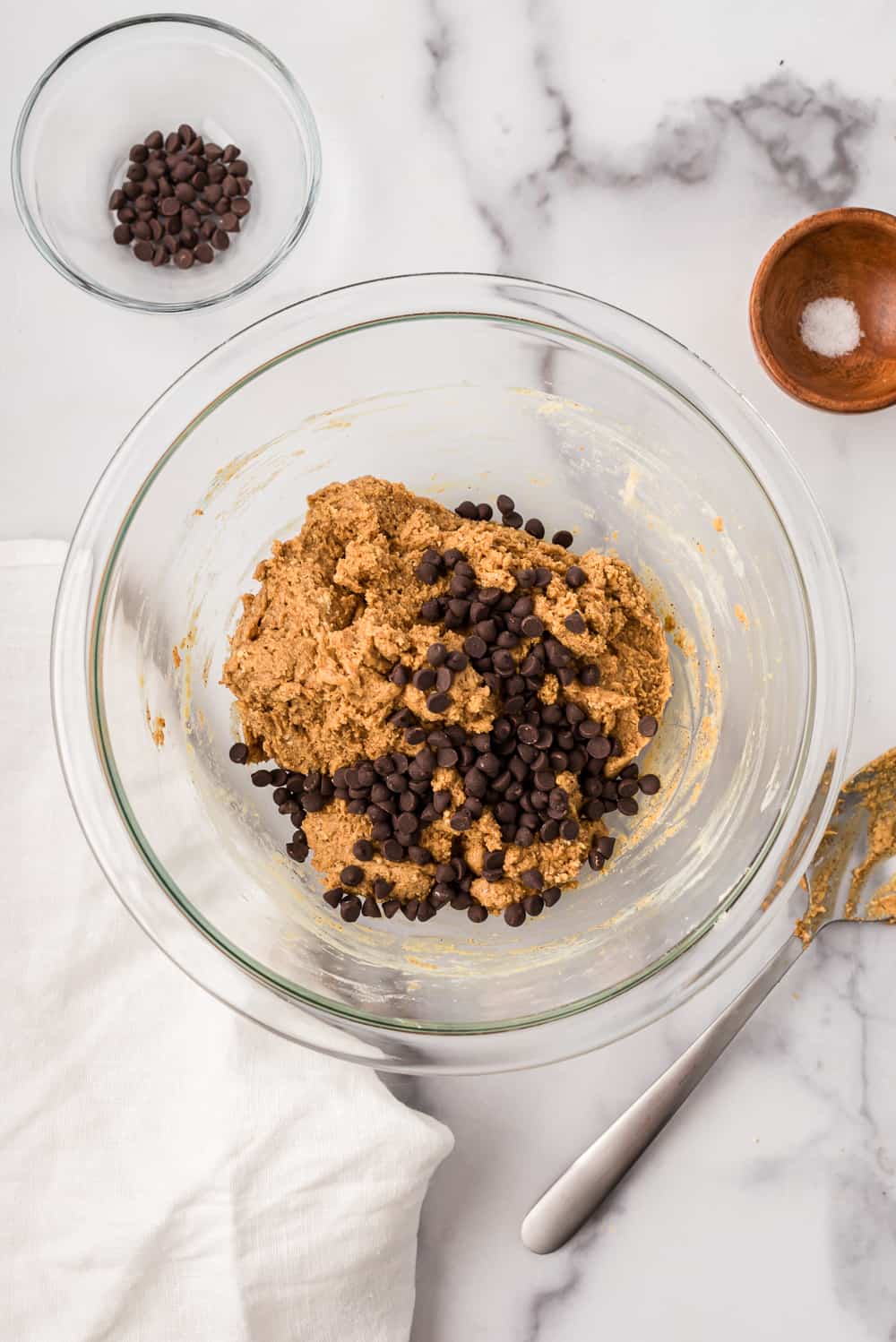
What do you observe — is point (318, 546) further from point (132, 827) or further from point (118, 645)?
point (132, 827)

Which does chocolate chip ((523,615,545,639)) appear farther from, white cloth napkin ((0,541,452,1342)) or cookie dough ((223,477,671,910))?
white cloth napkin ((0,541,452,1342))

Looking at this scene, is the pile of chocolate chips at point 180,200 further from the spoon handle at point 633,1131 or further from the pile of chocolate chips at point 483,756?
the spoon handle at point 633,1131

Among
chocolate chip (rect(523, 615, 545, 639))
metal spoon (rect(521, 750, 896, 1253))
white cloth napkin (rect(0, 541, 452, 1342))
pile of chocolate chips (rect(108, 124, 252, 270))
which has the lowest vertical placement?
white cloth napkin (rect(0, 541, 452, 1342))

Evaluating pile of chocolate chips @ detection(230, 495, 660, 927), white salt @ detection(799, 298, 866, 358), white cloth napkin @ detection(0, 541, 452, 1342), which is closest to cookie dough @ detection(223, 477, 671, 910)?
pile of chocolate chips @ detection(230, 495, 660, 927)

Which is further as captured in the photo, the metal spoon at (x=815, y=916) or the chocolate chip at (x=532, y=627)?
the metal spoon at (x=815, y=916)

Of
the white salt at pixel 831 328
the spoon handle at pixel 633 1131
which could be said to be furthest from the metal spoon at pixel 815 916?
the white salt at pixel 831 328

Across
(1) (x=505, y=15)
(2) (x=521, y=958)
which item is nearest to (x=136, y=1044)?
(2) (x=521, y=958)
